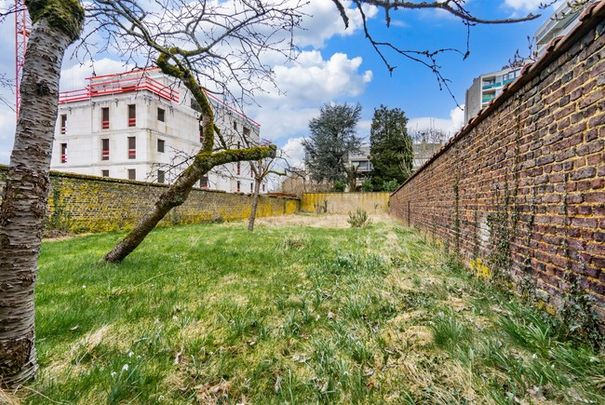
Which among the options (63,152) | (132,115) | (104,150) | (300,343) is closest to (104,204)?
(300,343)

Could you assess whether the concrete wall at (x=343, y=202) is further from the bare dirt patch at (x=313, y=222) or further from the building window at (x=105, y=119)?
the building window at (x=105, y=119)

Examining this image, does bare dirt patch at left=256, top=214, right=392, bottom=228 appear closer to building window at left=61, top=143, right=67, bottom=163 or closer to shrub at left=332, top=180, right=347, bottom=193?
shrub at left=332, top=180, right=347, bottom=193

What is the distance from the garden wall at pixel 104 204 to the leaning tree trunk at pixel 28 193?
809 cm

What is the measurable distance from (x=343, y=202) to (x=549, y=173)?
29199 millimetres

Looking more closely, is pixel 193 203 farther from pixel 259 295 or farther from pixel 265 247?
pixel 259 295

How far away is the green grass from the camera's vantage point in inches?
69.6

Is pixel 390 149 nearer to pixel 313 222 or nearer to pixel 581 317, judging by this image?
pixel 313 222

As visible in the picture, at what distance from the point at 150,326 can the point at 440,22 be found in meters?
3.46

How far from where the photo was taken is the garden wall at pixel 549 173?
2.11 metres

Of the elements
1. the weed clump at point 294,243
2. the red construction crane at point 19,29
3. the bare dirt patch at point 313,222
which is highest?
the red construction crane at point 19,29

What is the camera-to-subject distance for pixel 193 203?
646 inches

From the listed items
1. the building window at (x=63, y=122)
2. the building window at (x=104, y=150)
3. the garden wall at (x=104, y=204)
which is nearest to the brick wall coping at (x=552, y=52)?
the garden wall at (x=104, y=204)

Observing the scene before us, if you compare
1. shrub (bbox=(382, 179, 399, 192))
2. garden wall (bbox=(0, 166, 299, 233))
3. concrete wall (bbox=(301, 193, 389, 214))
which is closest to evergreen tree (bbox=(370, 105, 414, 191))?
shrub (bbox=(382, 179, 399, 192))

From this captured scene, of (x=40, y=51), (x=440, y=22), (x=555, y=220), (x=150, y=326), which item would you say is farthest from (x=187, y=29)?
(x=555, y=220)
